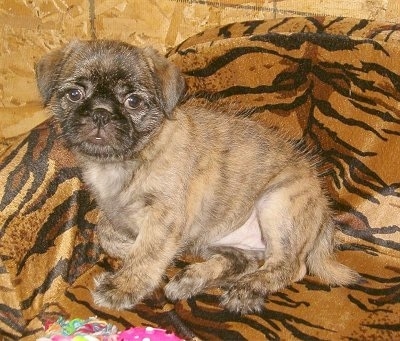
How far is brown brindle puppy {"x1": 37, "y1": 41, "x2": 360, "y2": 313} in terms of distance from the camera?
9.71ft

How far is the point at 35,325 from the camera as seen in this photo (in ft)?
9.70

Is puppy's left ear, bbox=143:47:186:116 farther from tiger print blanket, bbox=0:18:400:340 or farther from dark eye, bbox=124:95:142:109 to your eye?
tiger print blanket, bbox=0:18:400:340

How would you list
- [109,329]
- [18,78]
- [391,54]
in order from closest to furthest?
1. [109,329]
2. [391,54]
3. [18,78]

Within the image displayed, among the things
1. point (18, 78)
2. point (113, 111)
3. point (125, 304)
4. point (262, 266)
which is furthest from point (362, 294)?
point (18, 78)

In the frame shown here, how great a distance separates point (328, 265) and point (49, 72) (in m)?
1.64

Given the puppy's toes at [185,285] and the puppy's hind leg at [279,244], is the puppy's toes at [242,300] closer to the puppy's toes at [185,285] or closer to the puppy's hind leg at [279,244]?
the puppy's hind leg at [279,244]

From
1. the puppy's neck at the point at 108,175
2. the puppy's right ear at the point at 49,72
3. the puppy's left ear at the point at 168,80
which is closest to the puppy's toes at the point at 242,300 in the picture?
the puppy's neck at the point at 108,175

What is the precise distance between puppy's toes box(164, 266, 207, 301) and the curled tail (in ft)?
1.95

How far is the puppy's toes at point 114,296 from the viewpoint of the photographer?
118 inches

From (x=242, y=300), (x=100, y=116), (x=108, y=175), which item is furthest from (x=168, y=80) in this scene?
(x=242, y=300)

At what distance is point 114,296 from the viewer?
9.84ft

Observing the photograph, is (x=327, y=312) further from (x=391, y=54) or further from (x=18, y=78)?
(x=18, y=78)

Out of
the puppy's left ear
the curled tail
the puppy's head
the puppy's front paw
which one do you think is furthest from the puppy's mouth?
the curled tail

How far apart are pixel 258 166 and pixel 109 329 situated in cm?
118
